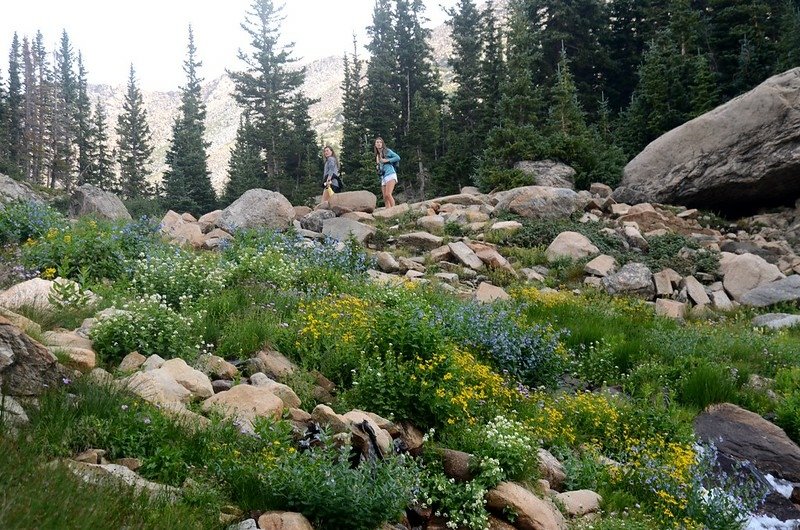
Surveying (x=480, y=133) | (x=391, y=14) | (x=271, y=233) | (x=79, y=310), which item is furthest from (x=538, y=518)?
(x=391, y=14)

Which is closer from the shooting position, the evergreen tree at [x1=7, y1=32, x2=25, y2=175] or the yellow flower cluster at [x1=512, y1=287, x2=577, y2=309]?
the yellow flower cluster at [x1=512, y1=287, x2=577, y2=309]

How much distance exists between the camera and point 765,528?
218 inches

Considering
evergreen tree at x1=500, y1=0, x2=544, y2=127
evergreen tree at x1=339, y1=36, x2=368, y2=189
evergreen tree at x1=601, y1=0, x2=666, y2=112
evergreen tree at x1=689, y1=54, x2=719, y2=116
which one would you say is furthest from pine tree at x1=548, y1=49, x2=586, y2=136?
evergreen tree at x1=601, y1=0, x2=666, y2=112

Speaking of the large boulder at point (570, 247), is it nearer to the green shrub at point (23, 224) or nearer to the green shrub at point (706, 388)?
the green shrub at point (706, 388)

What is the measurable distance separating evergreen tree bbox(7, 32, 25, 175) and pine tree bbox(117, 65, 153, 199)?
26.3 feet

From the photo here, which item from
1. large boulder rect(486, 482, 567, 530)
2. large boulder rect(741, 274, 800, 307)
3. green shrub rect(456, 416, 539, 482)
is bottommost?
large boulder rect(486, 482, 567, 530)

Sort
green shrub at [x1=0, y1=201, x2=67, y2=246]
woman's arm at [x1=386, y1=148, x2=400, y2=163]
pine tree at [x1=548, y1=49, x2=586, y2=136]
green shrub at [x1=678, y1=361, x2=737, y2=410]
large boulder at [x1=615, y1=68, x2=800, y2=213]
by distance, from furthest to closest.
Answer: pine tree at [x1=548, y1=49, x2=586, y2=136] < woman's arm at [x1=386, y1=148, x2=400, y2=163] < large boulder at [x1=615, y1=68, x2=800, y2=213] < green shrub at [x1=0, y1=201, x2=67, y2=246] < green shrub at [x1=678, y1=361, x2=737, y2=410]

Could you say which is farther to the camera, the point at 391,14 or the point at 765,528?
the point at 391,14

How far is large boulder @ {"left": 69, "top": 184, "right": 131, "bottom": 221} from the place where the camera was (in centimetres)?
1773

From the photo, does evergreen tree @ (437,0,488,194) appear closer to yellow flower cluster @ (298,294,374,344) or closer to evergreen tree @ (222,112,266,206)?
evergreen tree @ (222,112,266,206)

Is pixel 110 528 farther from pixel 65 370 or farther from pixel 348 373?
pixel 348 373

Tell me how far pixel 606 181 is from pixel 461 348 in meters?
15.8

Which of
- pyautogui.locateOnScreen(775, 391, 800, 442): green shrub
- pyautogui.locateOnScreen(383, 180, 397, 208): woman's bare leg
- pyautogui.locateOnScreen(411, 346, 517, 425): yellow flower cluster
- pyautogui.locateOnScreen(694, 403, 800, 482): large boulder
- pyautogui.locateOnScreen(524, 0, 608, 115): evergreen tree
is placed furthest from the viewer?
pyautogui.locateOnScreen(524, 0, 608, 115): evergreen tree

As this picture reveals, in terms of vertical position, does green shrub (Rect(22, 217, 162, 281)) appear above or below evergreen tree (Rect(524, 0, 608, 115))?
below
